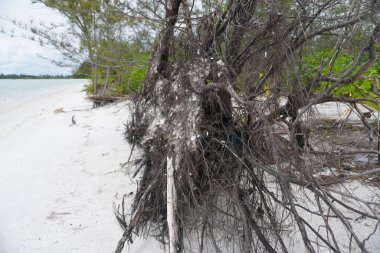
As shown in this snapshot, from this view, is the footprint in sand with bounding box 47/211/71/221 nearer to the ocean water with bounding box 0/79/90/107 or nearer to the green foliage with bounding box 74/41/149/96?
the green foliage with bounding box 74/41/149/96

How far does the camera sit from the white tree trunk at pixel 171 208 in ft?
7.89

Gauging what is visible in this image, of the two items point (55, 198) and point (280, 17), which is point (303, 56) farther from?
point (55, 198)

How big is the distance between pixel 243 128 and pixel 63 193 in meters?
2.20

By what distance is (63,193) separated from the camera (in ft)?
12.1

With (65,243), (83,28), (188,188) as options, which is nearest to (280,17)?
(188,188)

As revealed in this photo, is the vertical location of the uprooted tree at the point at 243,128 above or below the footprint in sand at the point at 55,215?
above

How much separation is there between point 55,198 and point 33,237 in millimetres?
716

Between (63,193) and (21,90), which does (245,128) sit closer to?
(63,193)

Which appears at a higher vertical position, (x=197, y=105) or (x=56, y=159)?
(x=197, y=105)

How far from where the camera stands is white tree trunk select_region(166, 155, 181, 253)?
2404 mm

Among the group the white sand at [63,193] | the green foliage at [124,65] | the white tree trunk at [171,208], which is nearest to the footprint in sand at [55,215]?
the white sand at [63,193]

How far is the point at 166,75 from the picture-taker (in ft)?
12.3

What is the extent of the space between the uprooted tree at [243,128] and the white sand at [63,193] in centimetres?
34

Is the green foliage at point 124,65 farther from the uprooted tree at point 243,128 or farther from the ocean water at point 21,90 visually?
the ocean water at point 21,90
